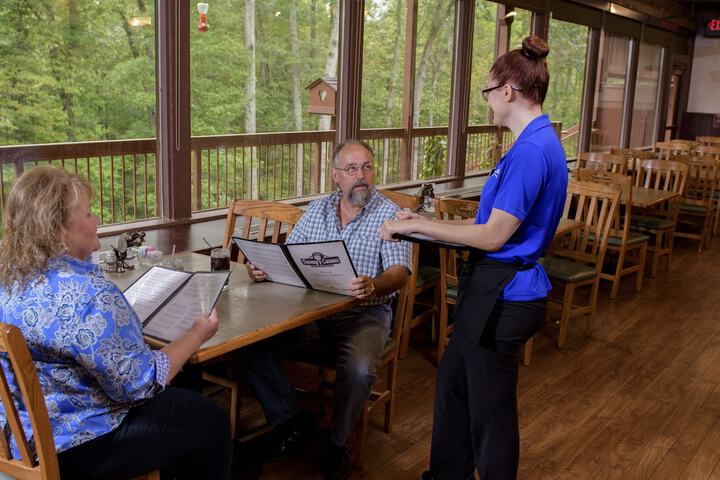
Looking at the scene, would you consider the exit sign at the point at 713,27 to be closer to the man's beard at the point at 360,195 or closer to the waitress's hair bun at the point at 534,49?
the man's beard at the point at 360,195

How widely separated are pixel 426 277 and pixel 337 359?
5.02ft

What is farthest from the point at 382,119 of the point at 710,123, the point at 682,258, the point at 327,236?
the point at 710,123

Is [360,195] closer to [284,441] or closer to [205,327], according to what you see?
[284,441]

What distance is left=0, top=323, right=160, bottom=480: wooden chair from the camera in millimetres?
1413

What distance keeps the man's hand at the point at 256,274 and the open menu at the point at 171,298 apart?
0.34 m

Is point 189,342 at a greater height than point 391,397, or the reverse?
point 189,342

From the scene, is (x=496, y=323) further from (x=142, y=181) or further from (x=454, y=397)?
(x=142, y=181)

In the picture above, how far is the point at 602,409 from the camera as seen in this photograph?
3271 millimetres

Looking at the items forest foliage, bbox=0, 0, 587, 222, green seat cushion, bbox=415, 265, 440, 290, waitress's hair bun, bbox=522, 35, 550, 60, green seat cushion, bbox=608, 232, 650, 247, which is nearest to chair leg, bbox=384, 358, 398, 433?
green seat cushion, bbox=415, 265, 440, 290

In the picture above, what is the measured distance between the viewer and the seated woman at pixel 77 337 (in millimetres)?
1538

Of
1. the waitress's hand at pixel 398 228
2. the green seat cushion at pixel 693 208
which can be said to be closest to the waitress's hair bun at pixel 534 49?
the waitress's hand at pixel 398 228

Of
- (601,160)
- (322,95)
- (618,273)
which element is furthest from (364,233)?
(601,160)

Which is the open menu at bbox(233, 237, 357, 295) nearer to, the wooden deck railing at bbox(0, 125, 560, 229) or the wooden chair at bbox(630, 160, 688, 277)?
the wooden deck railing at bbox(0, 125, 560, 229)

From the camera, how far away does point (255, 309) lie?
221cm
